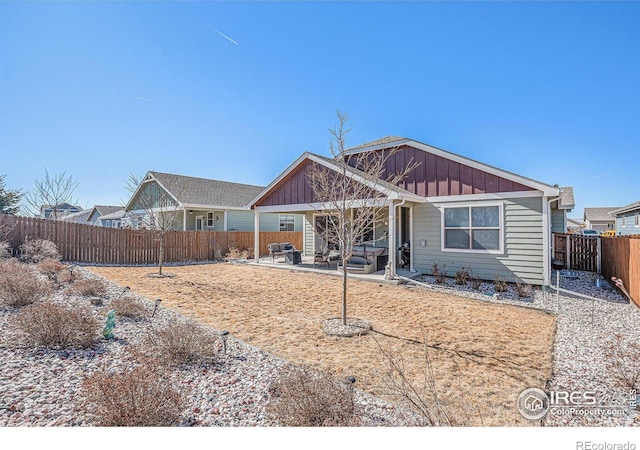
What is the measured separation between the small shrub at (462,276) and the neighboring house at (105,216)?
29764 millimetres

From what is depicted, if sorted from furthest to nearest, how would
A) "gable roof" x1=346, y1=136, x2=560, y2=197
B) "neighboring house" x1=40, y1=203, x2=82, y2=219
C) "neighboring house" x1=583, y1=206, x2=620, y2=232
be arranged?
"neighboring house" x1=583, y1=206, x2=620, y2=232, "neighboring house" x1=40, y1=203, x2=82, y2=219, "gable roof" x1=346, y1=136, x2=560, y2=197

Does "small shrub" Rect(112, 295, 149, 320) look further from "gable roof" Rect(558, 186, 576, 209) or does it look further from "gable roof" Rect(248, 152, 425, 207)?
"gable roof" Rect(558, 186, 576, 209)

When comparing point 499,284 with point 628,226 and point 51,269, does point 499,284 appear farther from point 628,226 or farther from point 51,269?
point 628,226

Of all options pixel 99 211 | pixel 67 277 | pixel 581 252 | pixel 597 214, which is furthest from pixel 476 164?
pixel 597 214

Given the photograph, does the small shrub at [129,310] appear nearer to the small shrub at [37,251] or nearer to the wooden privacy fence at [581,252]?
the small shrub at [37,251]

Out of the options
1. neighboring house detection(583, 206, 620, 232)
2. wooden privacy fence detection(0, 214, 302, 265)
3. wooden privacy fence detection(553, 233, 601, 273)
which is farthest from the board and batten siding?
Answer: neighboring house detection(583, 206, 620, 232)

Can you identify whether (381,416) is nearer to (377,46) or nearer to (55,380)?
(55,380)

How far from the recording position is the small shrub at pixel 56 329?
12.2 feet

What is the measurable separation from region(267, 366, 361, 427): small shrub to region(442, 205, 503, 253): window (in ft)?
27.4

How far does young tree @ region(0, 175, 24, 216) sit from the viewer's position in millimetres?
18922

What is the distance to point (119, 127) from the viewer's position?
1142 centimetres

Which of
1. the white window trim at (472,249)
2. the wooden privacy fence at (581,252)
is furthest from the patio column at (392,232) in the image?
the wooden privacy fence at (581,252)

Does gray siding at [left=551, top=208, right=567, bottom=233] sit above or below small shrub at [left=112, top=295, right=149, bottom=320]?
above
